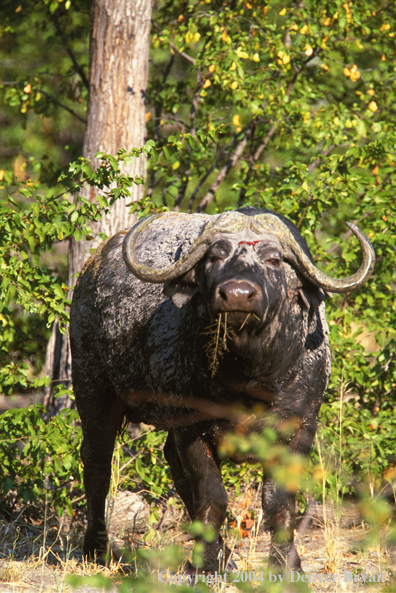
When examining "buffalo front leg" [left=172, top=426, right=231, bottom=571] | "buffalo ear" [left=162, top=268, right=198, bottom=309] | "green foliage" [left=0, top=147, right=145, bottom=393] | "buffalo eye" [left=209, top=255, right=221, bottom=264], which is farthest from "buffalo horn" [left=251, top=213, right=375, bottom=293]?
"green foliage" [left=0, top=147, right=145, bottom=393]

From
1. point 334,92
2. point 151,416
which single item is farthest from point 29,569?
point 334,92

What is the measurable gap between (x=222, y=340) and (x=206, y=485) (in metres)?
0.85

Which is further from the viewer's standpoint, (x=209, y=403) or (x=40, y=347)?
(x=40, y=347)

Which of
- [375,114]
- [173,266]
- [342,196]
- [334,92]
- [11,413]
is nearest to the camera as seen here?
[173,266]

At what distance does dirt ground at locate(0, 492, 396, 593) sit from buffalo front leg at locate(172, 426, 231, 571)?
0.55ft

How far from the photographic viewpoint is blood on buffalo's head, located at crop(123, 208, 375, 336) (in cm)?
304

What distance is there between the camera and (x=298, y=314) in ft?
11.5

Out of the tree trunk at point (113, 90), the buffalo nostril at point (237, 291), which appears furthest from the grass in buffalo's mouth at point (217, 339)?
the tree trunk at point (113, 90)

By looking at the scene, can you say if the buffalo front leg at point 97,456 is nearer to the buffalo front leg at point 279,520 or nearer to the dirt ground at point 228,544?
the dirt ground at point 228,544

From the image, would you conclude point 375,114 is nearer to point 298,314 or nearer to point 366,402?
point 366,402

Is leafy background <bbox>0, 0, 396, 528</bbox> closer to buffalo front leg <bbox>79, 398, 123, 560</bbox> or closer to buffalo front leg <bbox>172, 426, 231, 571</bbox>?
buffalo front leg <bbox>79, 398, 123, 560</bbox>

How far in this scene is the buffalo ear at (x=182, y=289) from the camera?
3425mm

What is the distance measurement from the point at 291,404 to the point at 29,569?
183 cm

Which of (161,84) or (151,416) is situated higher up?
(161,84)
